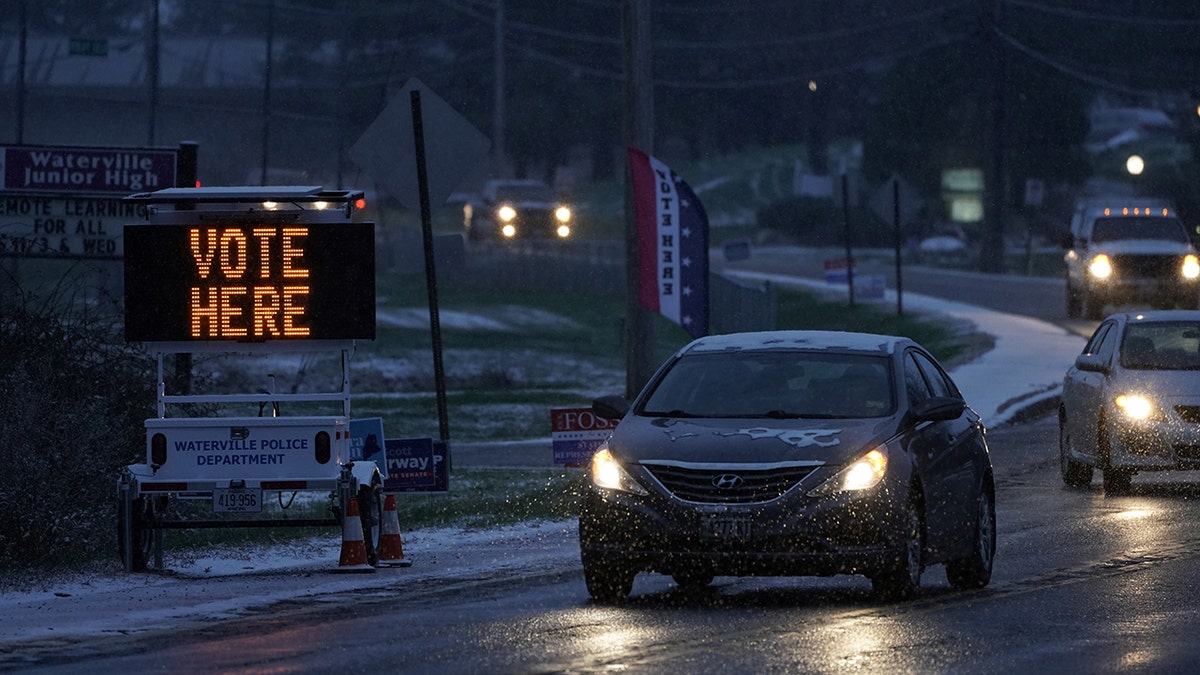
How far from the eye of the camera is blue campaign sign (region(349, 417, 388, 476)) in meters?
16.9

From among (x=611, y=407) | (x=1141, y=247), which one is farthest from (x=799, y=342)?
(x=1141, y=247)

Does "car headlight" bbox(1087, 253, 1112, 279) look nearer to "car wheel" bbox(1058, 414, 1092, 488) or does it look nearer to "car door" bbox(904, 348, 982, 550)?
"car wheel" bbox(1058, 414, 1092, 488)

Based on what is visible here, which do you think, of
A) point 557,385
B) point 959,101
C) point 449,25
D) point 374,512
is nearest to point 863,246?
point 959,101

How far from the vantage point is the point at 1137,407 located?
19.8 meters

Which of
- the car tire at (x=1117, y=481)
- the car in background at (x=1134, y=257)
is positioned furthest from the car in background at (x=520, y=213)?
the car tire at (x=1117, y=481)

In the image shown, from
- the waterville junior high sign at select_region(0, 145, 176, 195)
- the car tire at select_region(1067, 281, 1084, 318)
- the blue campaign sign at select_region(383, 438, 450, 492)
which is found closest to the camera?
the blue campaign sign at select_region(383, 438, 450, 492)

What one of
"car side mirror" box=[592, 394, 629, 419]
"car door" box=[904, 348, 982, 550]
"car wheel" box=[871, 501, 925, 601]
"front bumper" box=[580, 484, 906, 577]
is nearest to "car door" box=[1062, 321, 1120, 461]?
"car door" box=[904, 348, 982, 550]

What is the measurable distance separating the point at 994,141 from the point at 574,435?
54392 millimetres

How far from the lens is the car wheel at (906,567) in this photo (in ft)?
39.8

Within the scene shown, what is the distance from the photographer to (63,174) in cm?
2336

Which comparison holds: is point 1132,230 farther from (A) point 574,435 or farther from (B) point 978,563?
(B) point 978,563

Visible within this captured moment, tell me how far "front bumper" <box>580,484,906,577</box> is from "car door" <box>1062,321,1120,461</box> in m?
8.56

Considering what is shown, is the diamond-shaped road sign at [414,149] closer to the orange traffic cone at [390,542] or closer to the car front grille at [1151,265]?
the orange traffic cone at [390,542]

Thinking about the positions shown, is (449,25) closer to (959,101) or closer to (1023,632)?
(959,101)
